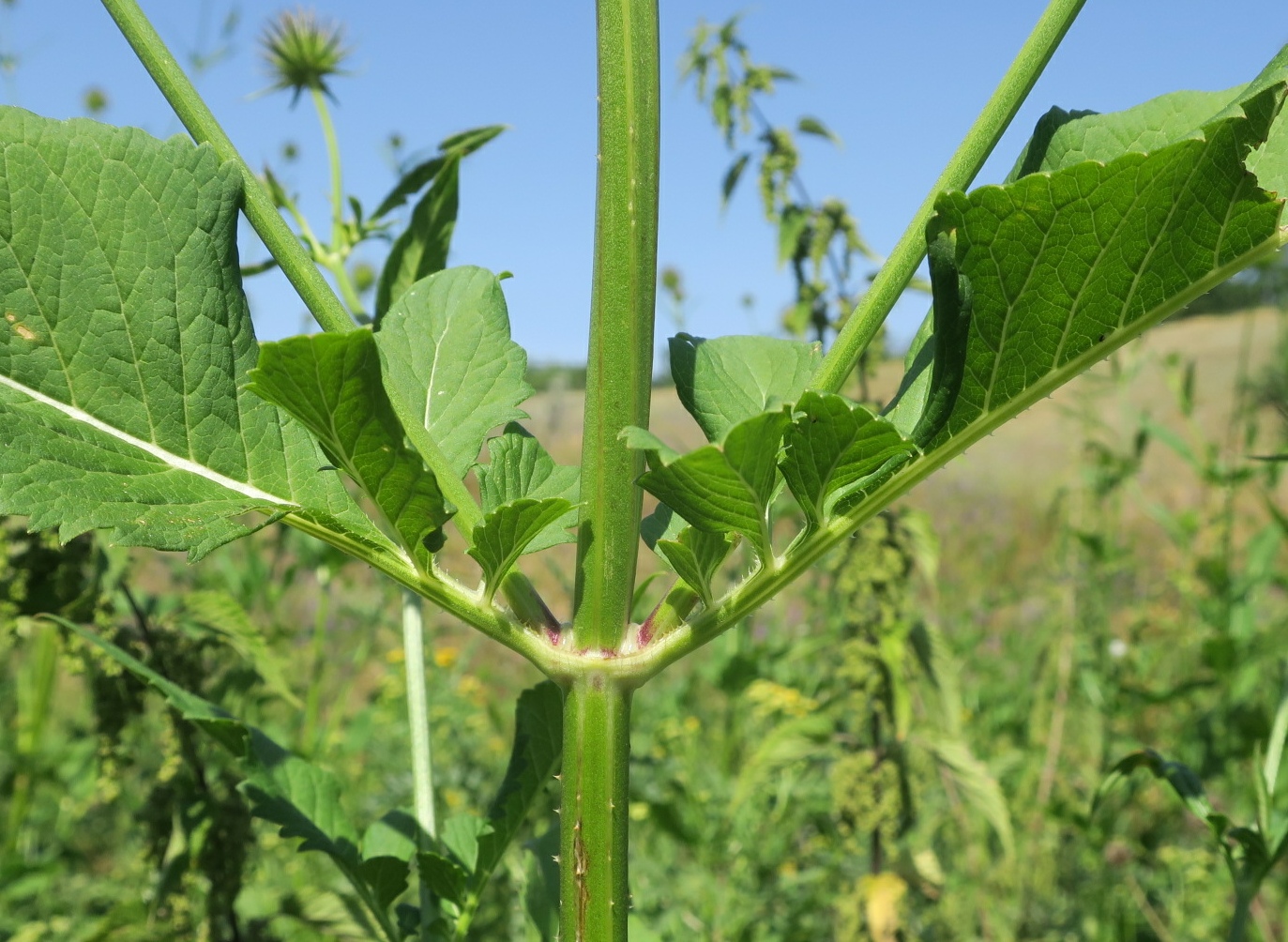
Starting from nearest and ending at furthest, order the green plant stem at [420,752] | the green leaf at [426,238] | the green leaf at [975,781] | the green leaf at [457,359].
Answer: the green leaf at [457,359] → the green plant stem at [420,752] → the green leaf at [426,238] → the green leaf at [975,781]

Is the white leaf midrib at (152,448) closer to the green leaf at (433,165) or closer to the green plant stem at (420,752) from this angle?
the green plant stem at (420,752)

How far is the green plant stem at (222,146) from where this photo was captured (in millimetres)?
661

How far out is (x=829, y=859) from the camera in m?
2.16

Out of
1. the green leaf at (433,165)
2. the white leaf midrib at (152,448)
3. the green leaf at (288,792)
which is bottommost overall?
the green leaf at (288,792)

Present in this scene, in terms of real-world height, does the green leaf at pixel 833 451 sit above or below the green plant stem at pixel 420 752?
above

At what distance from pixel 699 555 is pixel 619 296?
165 mm

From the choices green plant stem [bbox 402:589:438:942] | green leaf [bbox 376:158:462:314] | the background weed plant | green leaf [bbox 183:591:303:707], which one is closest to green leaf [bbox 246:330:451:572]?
the background weed plant

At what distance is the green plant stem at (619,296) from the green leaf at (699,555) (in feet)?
0.10

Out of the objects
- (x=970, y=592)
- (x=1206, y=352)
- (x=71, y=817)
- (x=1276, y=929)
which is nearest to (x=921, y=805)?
(x=1276, y=929)

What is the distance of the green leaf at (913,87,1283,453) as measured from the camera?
1.74 feet

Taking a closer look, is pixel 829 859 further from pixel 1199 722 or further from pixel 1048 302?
pixel 1048 302

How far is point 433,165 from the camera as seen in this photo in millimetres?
1199

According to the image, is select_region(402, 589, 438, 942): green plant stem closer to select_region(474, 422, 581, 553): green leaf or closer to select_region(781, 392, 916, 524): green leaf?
select_region(474, 422, 581, 553): green leaf

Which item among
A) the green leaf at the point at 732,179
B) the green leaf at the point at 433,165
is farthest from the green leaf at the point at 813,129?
the green leaf at the point at 433,165
